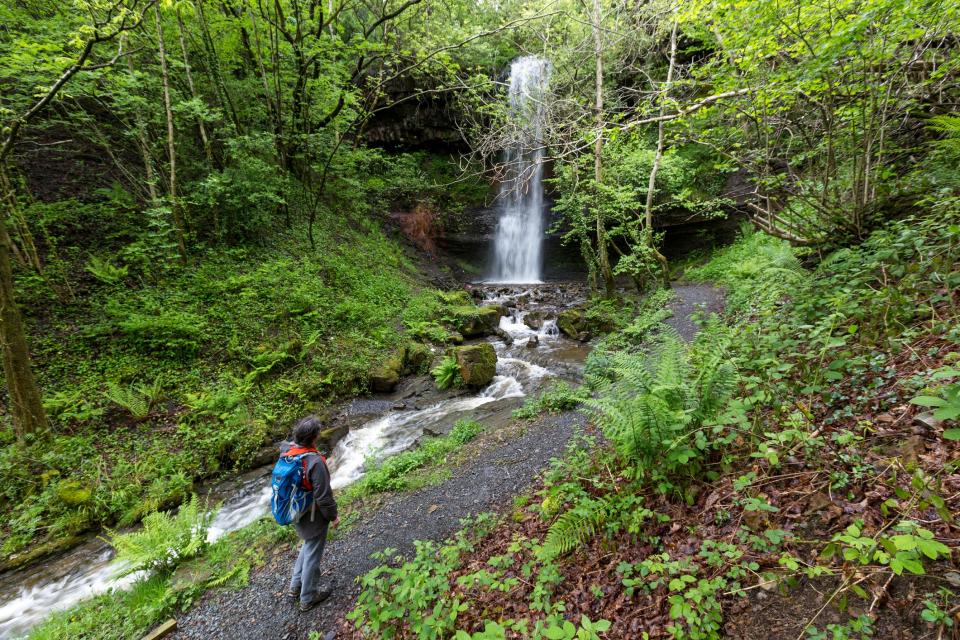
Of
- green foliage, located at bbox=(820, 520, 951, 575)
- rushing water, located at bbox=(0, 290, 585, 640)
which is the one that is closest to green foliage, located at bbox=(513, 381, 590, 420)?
rushing water, located at bbox=(0, 290, 585, 640)

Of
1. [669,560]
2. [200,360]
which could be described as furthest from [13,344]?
[669,560]

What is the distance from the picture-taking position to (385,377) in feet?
29.2

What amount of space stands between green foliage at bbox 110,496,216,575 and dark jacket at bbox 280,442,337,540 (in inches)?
81.6

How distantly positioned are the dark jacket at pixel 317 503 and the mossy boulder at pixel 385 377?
542cm

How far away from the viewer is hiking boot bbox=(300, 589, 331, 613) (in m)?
3.44

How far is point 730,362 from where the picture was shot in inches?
116

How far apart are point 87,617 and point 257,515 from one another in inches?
72.2

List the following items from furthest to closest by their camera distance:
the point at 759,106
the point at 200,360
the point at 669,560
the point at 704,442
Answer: the point at 200,360, the point at 759,106, the point at 704,442, the point at 669,560

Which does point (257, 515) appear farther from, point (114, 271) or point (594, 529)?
point (114, 271)

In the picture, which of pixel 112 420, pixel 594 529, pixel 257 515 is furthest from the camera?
pixel 112 420

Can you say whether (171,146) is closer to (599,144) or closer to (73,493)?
(73,493)

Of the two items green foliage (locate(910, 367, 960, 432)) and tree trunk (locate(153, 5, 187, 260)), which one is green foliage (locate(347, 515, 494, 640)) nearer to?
green foliage (locate(910, 367, 960, 432))

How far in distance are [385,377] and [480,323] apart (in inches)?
169

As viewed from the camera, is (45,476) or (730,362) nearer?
(730,362)
